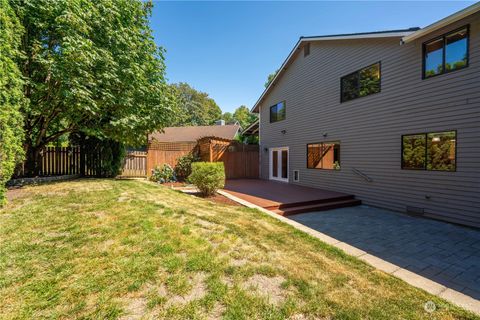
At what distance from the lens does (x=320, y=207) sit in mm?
7090

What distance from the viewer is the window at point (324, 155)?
30.3 ft

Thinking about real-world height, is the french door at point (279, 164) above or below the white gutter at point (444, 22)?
below

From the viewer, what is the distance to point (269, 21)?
10.3 meters

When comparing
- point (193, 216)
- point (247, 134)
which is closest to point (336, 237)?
point (193, 216)

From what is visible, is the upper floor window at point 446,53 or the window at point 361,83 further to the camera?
the window at point 361,83

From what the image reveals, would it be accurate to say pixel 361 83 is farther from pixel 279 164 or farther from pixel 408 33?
pixel 279 164

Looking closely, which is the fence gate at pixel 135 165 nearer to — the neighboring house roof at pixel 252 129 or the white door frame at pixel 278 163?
the white door frame at pixel 278 163

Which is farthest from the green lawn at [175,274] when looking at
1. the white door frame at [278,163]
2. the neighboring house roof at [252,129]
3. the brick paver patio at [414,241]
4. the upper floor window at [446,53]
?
the neighboring house roof at [252,129]

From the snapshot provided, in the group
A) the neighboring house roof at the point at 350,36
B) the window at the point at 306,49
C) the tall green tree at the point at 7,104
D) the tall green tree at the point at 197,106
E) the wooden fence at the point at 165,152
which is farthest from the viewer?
the tall green tree at the point at 197,106

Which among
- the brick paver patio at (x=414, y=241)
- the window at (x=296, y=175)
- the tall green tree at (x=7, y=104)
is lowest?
the brick paver patio at (x=414, y=241)

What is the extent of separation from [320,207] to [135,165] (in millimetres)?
10162

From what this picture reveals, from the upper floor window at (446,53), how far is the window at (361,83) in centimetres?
152

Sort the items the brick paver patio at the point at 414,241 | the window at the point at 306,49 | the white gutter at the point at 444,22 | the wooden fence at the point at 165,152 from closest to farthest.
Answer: the brick paver patio at the point at 414,241
the white gutter at the point at 444,22
the window at the point at 306,49
the wooden fence at the point at 165,152

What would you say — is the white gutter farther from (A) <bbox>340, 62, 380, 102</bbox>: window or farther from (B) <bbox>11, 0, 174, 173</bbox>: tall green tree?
(B) <bbox>11, 0, 174, 173</bbox>: tall green tree
